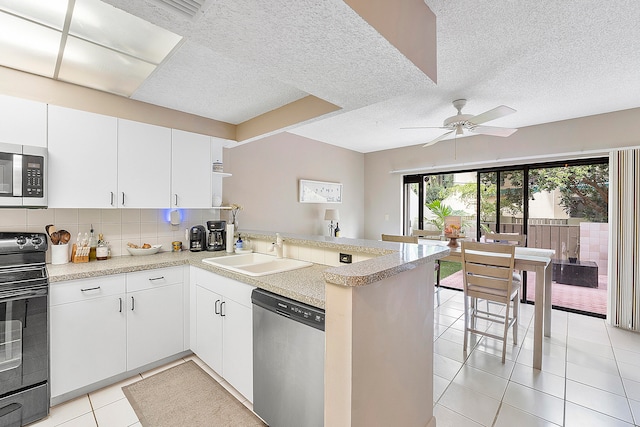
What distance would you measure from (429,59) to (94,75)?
96.3 inches

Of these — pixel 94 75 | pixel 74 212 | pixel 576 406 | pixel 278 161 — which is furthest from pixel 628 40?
pixel 74 212

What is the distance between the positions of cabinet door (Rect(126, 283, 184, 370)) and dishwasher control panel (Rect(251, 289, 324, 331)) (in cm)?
109

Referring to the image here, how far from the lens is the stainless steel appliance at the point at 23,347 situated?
1.64 meters

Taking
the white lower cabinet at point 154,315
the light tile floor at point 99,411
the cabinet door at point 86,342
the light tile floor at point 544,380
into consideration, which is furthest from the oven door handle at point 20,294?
the light tile floor at point 544,380

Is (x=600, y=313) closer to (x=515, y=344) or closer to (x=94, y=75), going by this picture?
(x=515, y=344)

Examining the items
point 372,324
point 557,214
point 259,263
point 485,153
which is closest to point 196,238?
point 259,263

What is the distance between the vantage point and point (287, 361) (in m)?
1.46

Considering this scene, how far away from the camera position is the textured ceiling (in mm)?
1160

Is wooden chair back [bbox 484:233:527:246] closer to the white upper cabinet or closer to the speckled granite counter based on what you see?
the speckled granite counter

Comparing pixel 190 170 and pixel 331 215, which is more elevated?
pixel 190 170

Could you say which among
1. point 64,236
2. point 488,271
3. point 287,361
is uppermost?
point 64,236

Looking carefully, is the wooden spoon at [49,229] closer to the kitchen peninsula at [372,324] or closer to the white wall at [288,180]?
the kitchen peninsula at [372,324]

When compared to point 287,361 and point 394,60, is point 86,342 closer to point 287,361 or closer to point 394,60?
point 287,361

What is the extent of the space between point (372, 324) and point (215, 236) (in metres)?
2.20
